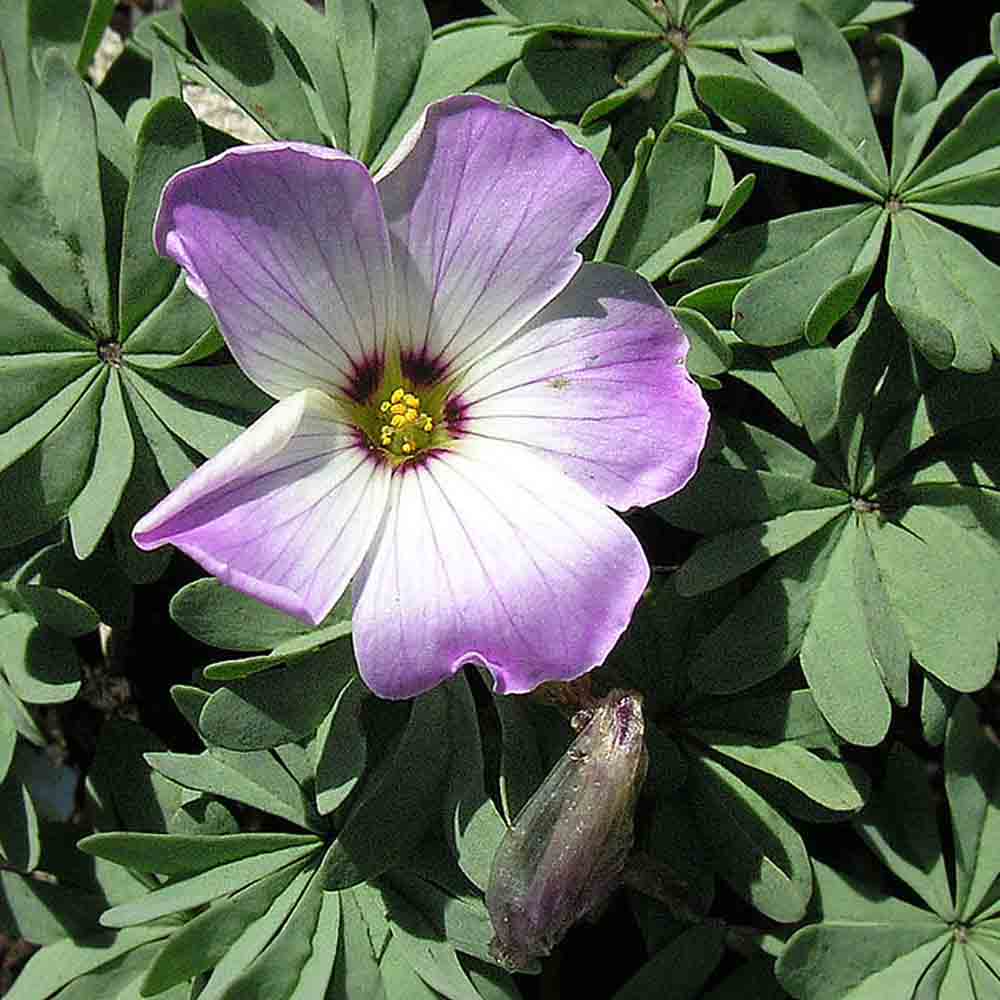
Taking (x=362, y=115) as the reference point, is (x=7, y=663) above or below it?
below

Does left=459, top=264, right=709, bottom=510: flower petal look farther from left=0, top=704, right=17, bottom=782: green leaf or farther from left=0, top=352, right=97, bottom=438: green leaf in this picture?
left=0, top=704, right=17, bottom=782: green leaf

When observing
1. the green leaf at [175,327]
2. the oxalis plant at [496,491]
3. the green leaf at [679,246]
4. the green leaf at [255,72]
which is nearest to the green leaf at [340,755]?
the oxalis plant at [496,491]

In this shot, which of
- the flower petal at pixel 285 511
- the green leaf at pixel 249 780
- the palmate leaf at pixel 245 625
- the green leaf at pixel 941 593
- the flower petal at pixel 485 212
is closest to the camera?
the flower petal at pixel 285 511

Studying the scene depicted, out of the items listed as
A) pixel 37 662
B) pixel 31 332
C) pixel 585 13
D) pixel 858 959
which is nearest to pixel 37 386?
pixel 31 332

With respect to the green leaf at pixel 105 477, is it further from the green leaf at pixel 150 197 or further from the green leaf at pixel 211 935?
the green leaf at pixel 211 935

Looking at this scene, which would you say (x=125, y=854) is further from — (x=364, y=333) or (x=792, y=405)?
(x=792, y=405)

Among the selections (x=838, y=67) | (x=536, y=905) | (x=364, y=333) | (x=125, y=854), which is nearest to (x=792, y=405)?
(x=838, y=67)

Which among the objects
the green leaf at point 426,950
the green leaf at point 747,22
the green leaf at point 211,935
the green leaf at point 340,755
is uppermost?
the green leaf at point 747,22
